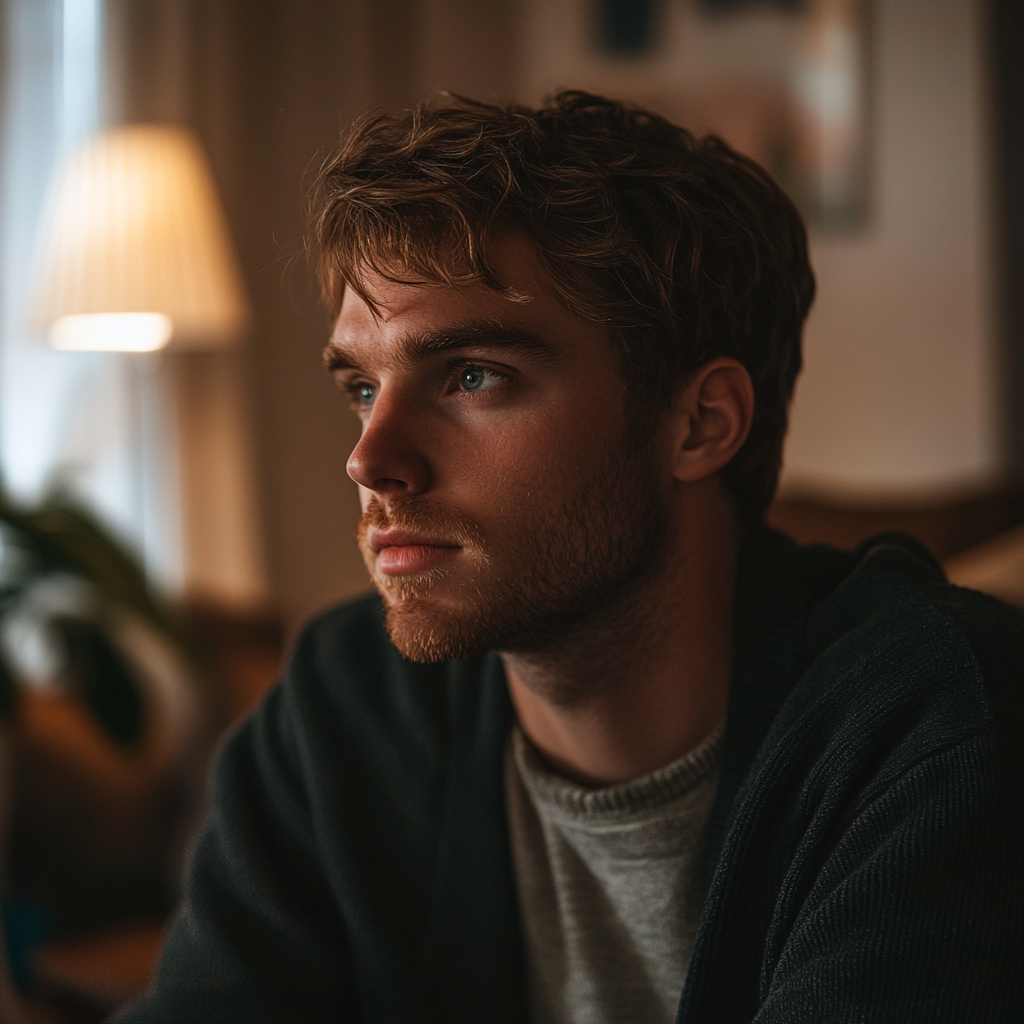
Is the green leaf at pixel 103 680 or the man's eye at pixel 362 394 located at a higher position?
the man's eye at pixel 362 394

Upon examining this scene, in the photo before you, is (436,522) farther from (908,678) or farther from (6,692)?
(6,692)

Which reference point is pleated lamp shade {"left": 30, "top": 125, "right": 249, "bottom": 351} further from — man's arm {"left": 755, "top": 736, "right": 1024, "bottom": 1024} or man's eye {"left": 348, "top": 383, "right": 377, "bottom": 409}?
man's arm {"left": 755, "top": 736, "right": 1024, "bottom": 1024}

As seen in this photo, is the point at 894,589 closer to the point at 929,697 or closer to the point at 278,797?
the point at 929,697

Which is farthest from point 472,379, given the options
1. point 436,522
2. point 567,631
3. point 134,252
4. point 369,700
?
point 134,252

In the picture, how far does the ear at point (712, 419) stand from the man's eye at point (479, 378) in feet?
0.59

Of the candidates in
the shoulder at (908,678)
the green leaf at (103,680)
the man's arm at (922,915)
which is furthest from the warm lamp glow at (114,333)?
the man's arm at (922,915)

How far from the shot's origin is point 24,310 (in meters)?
2.36

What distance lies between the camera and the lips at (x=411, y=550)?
0.92 m

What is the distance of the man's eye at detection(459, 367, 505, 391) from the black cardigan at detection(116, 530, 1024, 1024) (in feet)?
0.95

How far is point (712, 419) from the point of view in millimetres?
1018

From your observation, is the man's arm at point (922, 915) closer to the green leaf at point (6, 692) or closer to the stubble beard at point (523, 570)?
the stubble beard at point (523, 570)

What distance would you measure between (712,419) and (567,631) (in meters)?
0.23

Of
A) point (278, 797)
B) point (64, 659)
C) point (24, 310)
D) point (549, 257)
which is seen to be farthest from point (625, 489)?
point (24, 310)

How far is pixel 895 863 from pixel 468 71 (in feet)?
9.40
